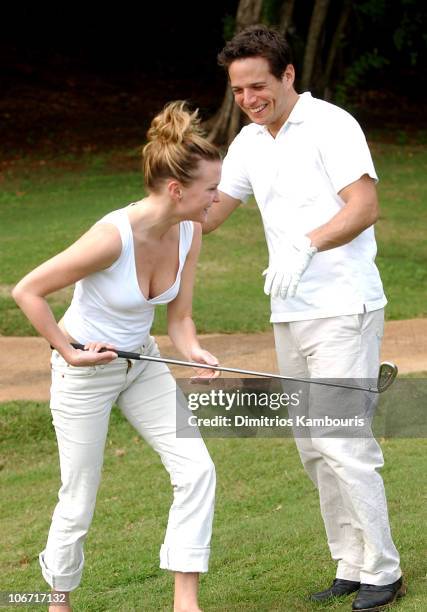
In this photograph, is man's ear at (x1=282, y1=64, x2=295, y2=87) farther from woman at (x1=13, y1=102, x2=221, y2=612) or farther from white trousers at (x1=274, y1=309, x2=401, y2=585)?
white trousers at (x1=274, y1=309, x2=401, y2=585)

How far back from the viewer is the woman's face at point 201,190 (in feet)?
13.2

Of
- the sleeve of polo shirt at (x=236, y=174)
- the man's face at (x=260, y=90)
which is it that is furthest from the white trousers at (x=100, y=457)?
the man's face at (x=260, y=90)

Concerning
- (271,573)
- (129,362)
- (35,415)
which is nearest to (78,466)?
(129,362)

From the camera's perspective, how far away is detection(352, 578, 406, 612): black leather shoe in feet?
14.1

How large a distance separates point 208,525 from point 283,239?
110 cm

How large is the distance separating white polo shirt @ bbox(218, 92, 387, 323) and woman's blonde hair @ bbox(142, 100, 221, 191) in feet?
1.54


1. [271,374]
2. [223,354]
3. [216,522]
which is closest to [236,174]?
[271,374]

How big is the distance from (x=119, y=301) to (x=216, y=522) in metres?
2.37

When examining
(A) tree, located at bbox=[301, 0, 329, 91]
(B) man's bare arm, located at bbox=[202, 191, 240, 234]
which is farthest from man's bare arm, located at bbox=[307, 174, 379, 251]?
(A) tree, located at bbox=[301, 0, 329, 91]

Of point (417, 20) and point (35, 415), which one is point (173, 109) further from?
point (417, 20)

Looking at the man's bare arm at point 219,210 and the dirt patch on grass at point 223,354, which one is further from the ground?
the man's bare arm at point 219,210

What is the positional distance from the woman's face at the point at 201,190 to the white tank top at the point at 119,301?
0.53 feet

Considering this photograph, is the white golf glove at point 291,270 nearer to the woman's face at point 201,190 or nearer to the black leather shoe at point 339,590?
the woman's face at point 201,190

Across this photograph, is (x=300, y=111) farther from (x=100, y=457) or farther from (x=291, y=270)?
(x=100, y=457)
